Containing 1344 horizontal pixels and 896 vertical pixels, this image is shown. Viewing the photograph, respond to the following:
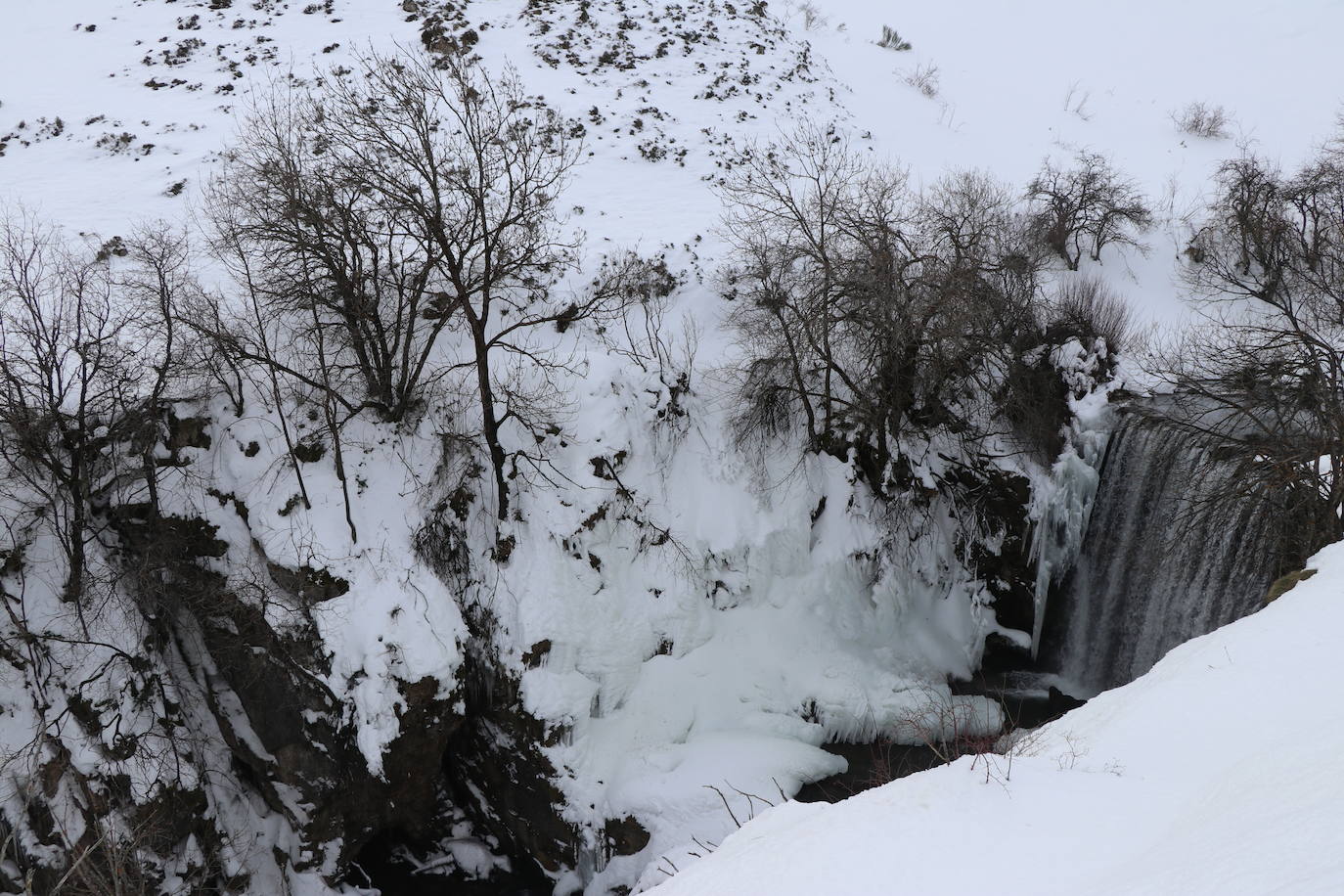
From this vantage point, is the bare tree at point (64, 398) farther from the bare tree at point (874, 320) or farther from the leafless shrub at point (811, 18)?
the leafless shrub at point (811, 18)

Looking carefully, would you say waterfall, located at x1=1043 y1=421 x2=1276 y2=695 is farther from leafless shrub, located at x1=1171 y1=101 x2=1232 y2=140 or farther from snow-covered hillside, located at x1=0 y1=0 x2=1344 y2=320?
leafless shrub, located at x1=1171 y1=101 x2=1232 y2=140

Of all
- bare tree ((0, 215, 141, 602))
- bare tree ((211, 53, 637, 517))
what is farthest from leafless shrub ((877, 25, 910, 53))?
bare tree ((0, 215, 141, 602))

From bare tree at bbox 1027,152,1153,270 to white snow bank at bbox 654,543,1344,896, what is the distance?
12.2 meters

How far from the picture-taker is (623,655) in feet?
40.1

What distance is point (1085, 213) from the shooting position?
16844mm

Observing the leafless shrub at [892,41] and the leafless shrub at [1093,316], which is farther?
the leafless shrub at [892,41]

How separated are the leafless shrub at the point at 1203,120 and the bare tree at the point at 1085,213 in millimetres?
5560

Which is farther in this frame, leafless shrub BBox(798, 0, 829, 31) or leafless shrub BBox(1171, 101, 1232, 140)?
leafless shrub BBox(798, 0, 829, 31)

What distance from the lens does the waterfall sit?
11.0 metres

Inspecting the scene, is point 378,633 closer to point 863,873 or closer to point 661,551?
point 661,551

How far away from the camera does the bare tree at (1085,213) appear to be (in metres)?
16.8

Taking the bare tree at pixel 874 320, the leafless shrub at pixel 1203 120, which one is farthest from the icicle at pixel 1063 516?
the leafless shrub at pixel 1203 120

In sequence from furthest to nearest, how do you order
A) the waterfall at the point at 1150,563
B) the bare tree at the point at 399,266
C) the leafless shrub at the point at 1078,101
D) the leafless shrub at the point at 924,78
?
the leafless shrub at the point at 924,78
the leafless shrub at the point at 1078,101
the waterfall at the point at 1150,563
the bare tree at the point at 399,266

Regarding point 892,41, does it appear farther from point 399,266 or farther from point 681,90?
point 399,266
